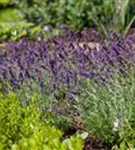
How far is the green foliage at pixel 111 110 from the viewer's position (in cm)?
376

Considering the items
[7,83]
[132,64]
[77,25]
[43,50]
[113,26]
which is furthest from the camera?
[77,25]

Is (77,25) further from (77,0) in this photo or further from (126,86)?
(126,86)

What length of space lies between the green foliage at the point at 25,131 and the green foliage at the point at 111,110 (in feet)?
1.32

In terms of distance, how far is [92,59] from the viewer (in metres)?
4.64

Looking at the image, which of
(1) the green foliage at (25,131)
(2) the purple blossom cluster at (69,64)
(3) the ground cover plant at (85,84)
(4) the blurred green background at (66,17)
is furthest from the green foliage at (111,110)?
(4) the blurred green background at (66,17)

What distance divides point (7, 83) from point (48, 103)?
2.15 feet

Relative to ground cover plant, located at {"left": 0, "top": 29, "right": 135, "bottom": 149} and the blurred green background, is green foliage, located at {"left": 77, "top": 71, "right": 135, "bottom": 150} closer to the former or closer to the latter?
ground cover plant, located at {"left": 0, "top": 29, "right": 135, "bottom": 149}

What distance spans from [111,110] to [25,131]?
2.39ft

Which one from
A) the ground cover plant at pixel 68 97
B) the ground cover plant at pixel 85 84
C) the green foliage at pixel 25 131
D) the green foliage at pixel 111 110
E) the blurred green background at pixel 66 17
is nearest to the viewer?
the green foliage at pixel 25 131

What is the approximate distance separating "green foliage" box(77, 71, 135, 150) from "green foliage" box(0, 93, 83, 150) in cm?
40

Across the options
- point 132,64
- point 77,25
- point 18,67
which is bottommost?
point 77,25

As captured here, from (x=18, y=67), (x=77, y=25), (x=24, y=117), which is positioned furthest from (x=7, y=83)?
(x=77, y=25)

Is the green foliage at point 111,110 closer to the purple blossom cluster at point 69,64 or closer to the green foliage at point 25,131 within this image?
the purple blossom cluster at point 69,64

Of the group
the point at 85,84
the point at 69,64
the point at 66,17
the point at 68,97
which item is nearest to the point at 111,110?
the point at 85,84
